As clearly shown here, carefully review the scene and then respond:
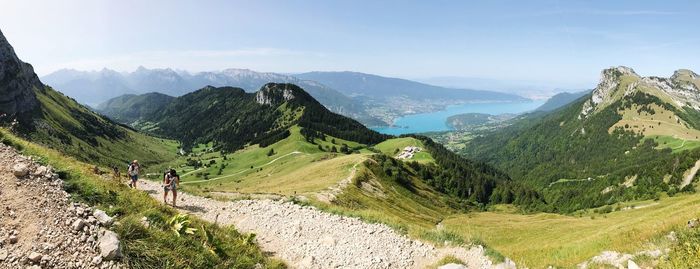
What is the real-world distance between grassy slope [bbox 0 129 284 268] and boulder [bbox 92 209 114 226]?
444 mm

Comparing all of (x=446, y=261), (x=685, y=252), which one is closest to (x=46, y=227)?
(x=446, y=261)

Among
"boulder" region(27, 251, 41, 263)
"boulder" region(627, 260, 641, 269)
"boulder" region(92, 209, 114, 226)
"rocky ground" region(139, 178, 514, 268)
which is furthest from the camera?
"rocky ground" region(139, 178, 514, 268)

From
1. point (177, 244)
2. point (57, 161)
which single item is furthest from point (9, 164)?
point (177, 244)

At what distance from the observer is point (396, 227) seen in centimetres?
2773

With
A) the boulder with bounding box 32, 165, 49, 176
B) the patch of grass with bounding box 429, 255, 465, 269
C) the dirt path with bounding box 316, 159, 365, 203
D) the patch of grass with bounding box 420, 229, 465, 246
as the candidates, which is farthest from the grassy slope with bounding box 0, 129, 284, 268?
the dirt path with bounding box 316, 159, 365, 203

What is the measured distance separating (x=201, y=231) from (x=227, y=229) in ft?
12.7

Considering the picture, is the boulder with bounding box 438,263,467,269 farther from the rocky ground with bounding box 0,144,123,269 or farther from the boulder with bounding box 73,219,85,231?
the boulder with bounding box 73,219,85,231

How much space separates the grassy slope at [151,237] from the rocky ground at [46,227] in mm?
687

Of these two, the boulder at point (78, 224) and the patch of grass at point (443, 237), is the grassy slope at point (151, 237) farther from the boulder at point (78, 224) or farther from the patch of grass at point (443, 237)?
the patch of grass at point (443, 237)

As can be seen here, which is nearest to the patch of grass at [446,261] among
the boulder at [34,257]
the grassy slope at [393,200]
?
the boulder at [34,257]

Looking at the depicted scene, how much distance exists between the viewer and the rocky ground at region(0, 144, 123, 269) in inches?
506

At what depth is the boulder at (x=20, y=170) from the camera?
16156 mm

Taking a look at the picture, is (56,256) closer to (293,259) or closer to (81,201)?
(81,201)

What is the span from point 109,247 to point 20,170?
627 centimetres
